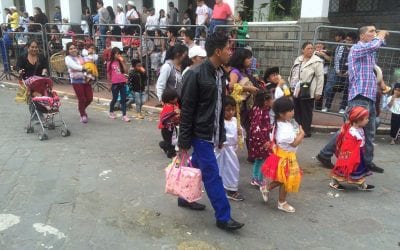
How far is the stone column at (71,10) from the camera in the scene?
56.9 feet

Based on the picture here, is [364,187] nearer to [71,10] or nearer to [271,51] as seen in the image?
[271,51]

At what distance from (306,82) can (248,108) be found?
2123 mm

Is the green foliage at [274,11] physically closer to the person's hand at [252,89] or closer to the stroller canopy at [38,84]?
the stroller canopy at [38,84]

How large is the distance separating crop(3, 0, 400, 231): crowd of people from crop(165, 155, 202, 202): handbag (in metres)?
0.10

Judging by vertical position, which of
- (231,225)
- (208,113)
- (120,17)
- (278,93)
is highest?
(120,17)

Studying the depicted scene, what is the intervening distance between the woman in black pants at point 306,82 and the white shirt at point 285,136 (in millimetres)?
2882

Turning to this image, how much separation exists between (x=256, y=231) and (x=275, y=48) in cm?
547

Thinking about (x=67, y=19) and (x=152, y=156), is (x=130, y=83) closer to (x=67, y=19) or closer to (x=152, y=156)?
(x=152, y=156)

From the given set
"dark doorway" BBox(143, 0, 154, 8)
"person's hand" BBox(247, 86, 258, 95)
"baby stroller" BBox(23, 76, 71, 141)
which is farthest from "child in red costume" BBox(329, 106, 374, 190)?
"dark doorway" BBox(143, 0, 154, 8)

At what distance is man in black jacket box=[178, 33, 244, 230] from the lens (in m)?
3.52

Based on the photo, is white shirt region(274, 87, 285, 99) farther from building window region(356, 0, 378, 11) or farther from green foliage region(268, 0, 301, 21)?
building window region(356, 0, 378, 11)

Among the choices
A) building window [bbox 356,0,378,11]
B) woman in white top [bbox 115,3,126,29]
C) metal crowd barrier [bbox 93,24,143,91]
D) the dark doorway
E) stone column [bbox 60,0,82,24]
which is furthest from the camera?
stone column [bbox 60,0,82,24]

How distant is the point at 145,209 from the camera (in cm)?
425

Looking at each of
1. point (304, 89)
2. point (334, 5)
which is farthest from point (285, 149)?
point (334, 5)
